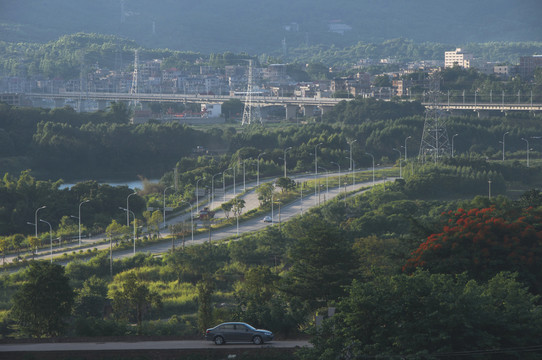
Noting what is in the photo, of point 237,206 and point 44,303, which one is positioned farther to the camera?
point 237,206

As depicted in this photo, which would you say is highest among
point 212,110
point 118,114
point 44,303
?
point 118,114

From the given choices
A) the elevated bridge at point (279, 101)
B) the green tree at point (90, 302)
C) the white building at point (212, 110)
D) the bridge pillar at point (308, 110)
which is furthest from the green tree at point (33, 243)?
the white building at point (212, 110)

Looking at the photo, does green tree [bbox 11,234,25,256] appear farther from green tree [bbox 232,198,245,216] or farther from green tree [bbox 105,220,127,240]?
green tree [bbox 232,198,245,216]

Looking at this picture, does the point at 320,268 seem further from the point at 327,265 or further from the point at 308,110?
the point at 308,110

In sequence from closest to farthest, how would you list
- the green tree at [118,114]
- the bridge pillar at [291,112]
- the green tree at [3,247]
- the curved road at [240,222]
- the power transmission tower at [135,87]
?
the green tree at [3,247], the curved road at [240,222], the green tree at [118,114], the bridge pillar at [291,112], the power transmission tower at [135,87]

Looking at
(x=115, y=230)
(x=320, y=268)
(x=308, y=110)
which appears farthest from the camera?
(x=308, y=110)

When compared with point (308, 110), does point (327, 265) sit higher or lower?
lower

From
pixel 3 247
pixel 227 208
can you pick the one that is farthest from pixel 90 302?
pixel 227 208

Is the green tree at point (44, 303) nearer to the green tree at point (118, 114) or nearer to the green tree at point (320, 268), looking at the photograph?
the green tree at point (320, 268)
